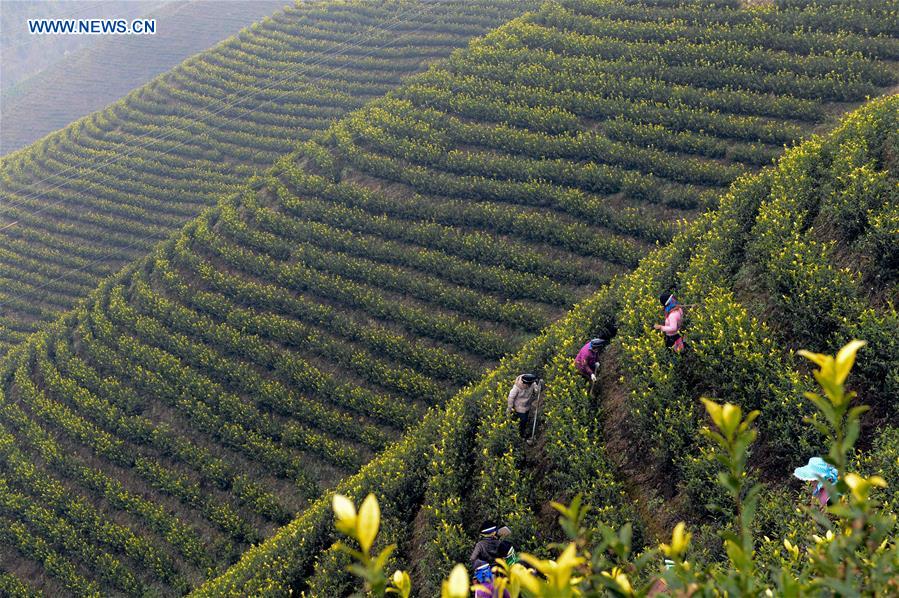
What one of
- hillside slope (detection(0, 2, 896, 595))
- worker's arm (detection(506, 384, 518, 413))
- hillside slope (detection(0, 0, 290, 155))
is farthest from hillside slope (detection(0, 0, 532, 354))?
worker's arm (detection(506, 384, 518, 413))

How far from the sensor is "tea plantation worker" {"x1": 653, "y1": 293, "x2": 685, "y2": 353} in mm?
9324

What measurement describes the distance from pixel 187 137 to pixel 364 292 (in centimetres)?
1813

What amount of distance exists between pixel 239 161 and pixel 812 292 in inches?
1003

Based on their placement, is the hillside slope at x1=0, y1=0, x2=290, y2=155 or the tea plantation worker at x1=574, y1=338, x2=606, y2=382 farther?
the hillside slope at x1=0, y1=0, x2=290, y2=155

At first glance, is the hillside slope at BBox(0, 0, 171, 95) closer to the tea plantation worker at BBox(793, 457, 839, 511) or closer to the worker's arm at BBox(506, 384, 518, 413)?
the worker's arm at BBox(506, 384, 518, 413)

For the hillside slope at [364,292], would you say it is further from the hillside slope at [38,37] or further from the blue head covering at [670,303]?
the hillside slope at [38,37]

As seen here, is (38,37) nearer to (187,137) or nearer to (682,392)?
(187,137)

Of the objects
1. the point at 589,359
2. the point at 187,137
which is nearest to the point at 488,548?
the point at 589,359

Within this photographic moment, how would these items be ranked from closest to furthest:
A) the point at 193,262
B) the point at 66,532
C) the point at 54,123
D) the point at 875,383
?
the point at 875,383 < the point at 66,532 < the point at 193,262 < the point at 54,123

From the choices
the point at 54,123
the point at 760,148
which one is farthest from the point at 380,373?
the point at 54,123

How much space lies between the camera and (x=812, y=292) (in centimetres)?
873

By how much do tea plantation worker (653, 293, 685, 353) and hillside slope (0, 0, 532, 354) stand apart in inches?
862

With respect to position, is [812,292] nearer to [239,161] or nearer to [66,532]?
[66,532]

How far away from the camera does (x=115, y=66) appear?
5544 cm
